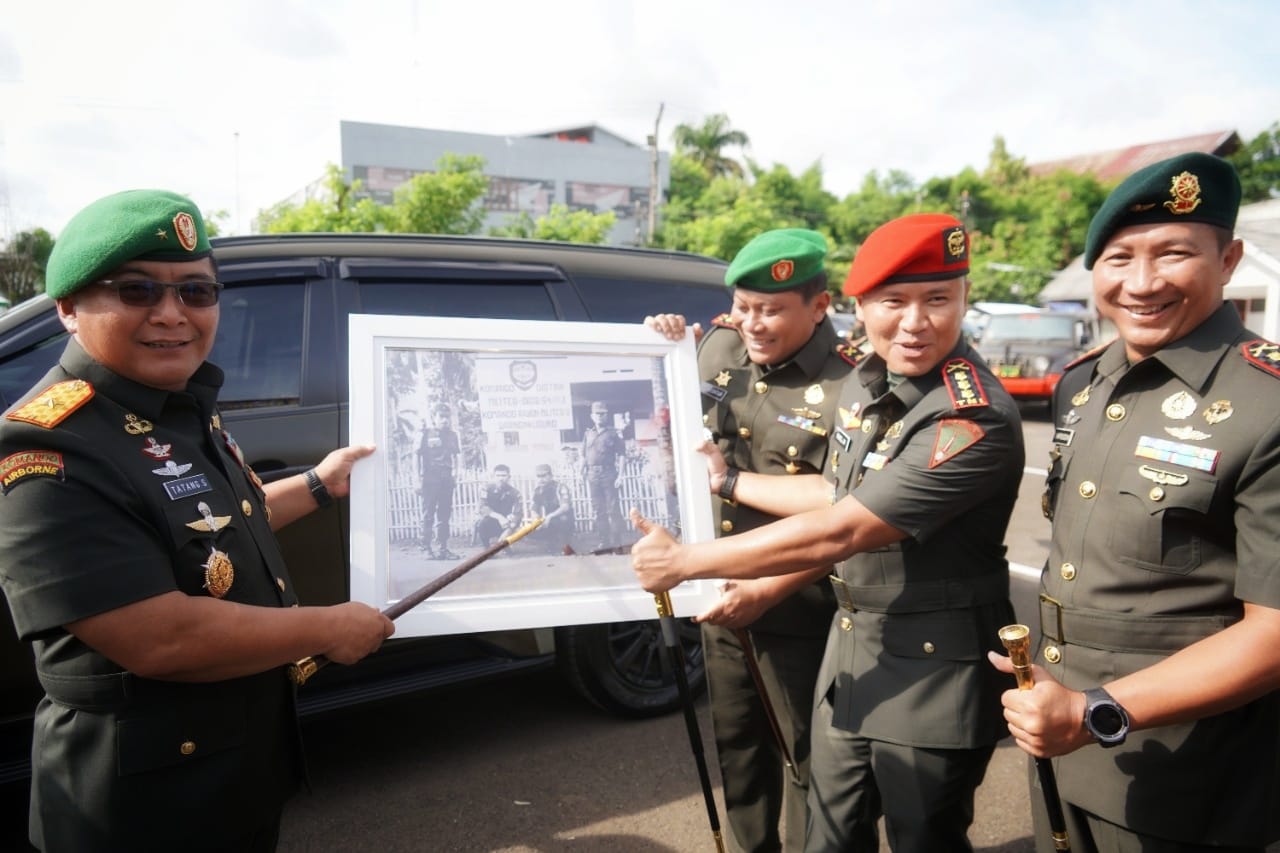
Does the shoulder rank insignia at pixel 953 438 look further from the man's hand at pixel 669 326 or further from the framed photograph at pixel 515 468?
the man's hand at pixel 669 326

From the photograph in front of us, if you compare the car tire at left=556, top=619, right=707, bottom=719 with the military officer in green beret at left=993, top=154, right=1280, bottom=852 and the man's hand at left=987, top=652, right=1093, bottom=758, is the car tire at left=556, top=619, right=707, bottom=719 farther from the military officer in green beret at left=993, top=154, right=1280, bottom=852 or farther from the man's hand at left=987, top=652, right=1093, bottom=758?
the man's hand at left=987, top=652, right=1093, bottom=758

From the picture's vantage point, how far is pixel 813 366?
8.30 ft

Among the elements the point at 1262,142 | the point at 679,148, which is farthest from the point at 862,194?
the point at 1262,142

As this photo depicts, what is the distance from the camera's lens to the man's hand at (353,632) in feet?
5.30

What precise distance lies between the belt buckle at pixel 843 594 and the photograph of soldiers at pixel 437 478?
37.7 inches

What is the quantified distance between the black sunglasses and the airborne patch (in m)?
0.32

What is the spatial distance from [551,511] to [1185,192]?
1478 millimetres

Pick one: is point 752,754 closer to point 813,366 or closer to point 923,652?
point 923,652

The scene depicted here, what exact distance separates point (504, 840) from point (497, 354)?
5.74 feet

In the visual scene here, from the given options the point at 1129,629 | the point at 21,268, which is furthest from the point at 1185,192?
the point at 21,268

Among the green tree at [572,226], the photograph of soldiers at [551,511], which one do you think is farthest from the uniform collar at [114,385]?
the green tree at [572,226]

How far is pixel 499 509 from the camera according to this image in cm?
198

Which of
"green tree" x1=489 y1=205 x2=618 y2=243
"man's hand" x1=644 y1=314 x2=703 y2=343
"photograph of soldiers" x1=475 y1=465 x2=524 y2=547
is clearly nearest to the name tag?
"photograph of soldiers" x1=475 y1=465 x2=524 y2=547

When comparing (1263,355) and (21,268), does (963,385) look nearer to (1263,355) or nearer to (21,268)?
(1263,355)
